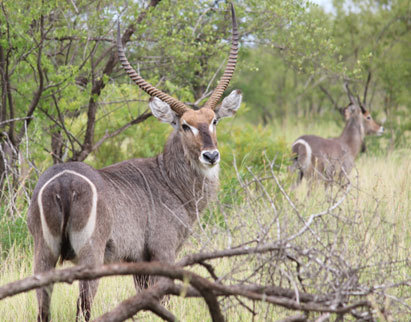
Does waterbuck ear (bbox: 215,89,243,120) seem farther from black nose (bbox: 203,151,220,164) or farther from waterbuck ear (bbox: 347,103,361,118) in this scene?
waterbuck ear (bbox: 347,103,361,118)

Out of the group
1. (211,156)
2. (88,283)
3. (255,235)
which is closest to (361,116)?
(211,156)

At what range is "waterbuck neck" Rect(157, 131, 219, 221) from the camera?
4598 mm

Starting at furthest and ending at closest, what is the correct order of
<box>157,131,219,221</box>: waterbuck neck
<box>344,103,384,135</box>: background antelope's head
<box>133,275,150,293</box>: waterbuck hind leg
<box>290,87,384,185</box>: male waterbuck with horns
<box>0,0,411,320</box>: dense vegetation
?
<box>344,103,384,135</box>: background antelope's head
<box>290,87,384,185</box>: male waterbuck with horns
<box>0,0,411,320</box>: dense vegetation
<box>157,131,219,221</box>: waterbuck neck
<box>133,275,150,293</box>: waterbuck hind leg

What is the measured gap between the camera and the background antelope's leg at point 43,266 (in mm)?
3336

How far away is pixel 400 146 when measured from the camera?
11820 millimetres

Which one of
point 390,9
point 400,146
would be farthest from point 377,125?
point 390,9

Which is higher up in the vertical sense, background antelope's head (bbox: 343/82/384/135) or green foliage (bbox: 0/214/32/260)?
background antelope's head (bbox: 343/82/384/135)

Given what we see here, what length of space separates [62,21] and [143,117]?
1346mm

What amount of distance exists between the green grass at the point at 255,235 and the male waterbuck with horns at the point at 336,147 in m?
0.35

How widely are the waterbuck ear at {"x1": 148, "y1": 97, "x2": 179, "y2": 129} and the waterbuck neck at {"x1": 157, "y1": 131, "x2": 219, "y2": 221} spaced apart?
12 centimetres

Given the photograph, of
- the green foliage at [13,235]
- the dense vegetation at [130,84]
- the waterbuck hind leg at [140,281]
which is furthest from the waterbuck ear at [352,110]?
the waterbuck hind leg at [140,281]

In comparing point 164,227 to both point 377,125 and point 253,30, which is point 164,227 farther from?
point 377,125

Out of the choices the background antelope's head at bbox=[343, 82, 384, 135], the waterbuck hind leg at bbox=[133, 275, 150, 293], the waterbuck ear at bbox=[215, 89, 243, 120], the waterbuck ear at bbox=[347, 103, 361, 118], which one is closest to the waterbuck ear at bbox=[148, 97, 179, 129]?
the waterbuck ear at bbox=[215, 89, 243, 120]

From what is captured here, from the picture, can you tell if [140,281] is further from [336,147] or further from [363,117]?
[363,117]
